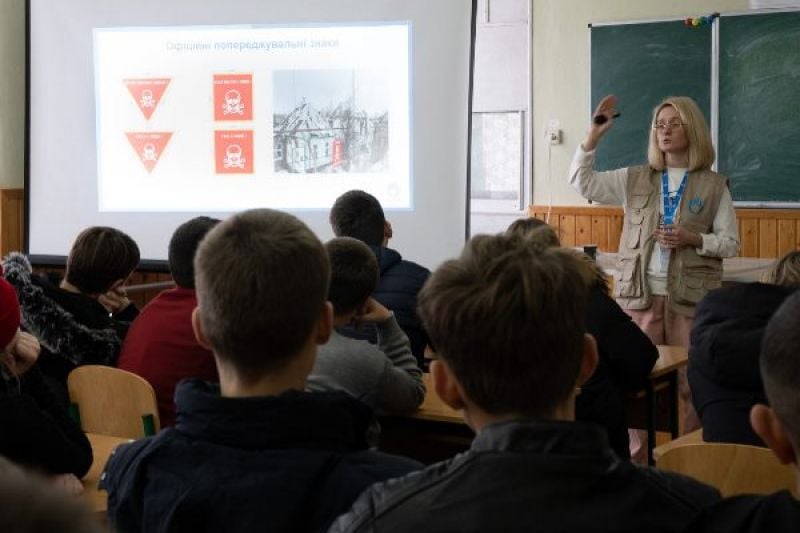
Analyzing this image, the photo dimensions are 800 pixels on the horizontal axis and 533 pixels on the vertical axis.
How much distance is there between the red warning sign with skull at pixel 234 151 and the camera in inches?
213

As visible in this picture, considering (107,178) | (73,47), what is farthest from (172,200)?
(73,47)

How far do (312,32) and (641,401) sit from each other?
272 cm

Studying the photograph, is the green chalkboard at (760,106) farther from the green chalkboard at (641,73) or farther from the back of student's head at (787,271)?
the back of student's head at (787,271)

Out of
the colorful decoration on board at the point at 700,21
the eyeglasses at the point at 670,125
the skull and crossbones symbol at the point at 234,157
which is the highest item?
the colorful decoration on board at the point at 700,21

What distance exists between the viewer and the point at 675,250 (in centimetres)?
439

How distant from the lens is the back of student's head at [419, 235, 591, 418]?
1.24 meters

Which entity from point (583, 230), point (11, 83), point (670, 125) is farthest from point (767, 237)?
point (11, 83)

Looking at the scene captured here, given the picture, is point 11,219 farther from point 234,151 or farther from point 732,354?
point 732,354

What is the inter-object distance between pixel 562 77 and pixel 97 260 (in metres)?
3.67

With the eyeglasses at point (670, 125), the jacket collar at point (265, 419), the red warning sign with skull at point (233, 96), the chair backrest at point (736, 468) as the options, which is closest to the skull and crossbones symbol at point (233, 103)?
the red warning sign with skull at point (233, 96)

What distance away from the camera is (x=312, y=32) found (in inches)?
208

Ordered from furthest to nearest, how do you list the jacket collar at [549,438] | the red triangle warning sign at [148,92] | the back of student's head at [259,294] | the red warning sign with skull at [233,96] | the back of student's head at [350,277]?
the red triangle warning sign at [148,92] < the red warning sign with skull at [233,96] < the back of student's head at [350,277] < the back of student's head at [259,294] < the jacket collar at [549,438]

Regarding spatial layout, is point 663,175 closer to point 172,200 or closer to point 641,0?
point 641,0

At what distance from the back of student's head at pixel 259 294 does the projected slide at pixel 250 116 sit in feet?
11.9
